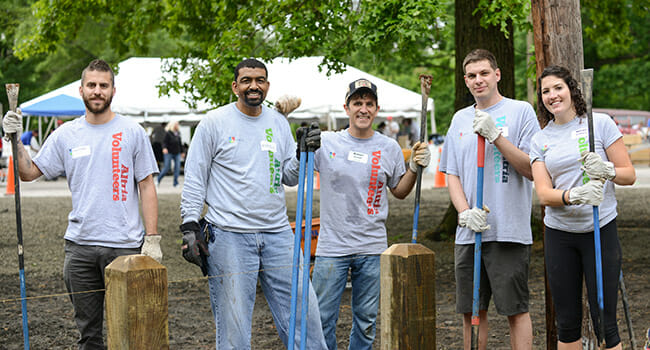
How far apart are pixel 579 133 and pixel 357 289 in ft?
4.81

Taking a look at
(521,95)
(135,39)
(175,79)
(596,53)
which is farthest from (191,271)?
(521,95)

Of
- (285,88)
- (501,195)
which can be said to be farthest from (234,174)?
(285,88)

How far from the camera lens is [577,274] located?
4.14 metres

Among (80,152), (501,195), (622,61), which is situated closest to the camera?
(80,152)

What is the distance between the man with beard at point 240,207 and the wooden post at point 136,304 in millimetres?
1448

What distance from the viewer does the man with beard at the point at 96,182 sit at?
161 inches

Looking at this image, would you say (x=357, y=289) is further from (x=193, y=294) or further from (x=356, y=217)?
(x=193, y=294)

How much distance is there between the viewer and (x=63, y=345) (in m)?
5.91

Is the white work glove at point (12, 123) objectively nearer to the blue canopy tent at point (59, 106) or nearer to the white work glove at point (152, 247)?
the white work glove at point (152, 247)

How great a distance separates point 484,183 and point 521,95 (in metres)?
31.6

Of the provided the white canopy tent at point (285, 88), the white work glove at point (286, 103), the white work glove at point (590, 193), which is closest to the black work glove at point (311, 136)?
the white work glove at point (286, 103)

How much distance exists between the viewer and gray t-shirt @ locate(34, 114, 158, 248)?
4.08 metres

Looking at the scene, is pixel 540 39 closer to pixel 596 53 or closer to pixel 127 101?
pixel 127 101

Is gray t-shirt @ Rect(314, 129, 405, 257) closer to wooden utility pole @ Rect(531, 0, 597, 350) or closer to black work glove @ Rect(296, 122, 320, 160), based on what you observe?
black work glove @ Rect(296, 122, 320, 160)
